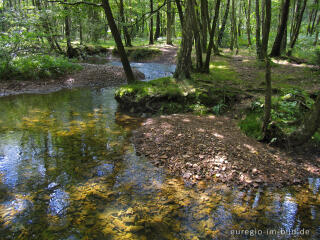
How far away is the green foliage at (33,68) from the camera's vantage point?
492 inches

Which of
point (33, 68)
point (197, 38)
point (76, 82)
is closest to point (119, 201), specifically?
point (197, 38)

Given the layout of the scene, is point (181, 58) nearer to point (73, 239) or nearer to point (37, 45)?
point (73, 239)

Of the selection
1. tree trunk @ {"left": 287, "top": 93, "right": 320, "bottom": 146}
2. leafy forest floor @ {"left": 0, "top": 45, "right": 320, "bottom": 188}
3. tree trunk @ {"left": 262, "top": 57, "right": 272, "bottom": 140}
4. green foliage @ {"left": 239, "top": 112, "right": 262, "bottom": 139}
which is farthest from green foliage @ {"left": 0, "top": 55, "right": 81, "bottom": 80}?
tree trunk @ {"left": 287, "top": 93, "right": 320, "bottom": 146}

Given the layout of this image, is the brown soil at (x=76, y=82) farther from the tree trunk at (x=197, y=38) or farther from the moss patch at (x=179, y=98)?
the moss patch at (x=179, y=98)

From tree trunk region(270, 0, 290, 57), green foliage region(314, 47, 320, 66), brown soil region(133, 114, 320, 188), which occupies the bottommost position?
brown soil region(133, 114, 320, 188)

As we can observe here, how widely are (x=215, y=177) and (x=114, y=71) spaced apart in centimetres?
1238

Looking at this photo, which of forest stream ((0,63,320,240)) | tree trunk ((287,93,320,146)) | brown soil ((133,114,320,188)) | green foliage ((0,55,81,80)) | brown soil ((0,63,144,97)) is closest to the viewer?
forest stream ((0,63,320,240))

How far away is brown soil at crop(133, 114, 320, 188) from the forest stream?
0.26 metres

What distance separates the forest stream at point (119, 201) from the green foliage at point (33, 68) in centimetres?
814

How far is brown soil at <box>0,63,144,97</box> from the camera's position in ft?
38.5

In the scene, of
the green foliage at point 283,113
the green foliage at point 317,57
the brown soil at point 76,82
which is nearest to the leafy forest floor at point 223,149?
the green foliage at point 283,113

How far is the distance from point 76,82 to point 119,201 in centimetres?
1122

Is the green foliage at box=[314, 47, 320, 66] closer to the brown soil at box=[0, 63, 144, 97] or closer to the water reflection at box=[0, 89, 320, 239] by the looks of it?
the water reflection at box=[0, 89, 320, 239]

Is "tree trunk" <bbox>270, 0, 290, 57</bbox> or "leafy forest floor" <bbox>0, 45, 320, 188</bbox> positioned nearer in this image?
"leafy forest floor" <bbox>0, 45, 320, 188</bbox>
